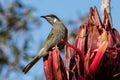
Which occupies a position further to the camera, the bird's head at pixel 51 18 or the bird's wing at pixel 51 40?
the bird's head at pixel 51 18

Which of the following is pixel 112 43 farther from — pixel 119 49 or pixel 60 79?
pixel 60 79

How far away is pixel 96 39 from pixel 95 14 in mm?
180

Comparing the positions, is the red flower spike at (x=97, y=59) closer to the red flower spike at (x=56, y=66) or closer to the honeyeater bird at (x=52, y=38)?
the red flower spike at (x=56, y=66)

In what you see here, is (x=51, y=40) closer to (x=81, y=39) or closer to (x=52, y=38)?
(x=52, y=38)

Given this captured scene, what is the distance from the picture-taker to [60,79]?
2881 mm

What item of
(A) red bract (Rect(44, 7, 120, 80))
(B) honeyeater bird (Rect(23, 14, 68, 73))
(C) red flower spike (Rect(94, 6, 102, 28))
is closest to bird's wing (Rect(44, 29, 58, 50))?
(B) honeyeater bird (Rect(23, 14, 68, 73))

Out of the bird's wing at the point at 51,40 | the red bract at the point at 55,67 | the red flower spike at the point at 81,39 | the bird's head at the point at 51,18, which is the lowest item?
the red bract at the point at 55,67

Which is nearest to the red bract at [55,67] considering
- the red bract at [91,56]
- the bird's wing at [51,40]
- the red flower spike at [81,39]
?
the red bract at [91,56]

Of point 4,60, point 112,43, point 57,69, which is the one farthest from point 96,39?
point 4,60

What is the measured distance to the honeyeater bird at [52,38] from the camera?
3263 mm

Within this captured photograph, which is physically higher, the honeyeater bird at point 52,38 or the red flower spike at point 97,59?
the honeyeater bird at point 52,38

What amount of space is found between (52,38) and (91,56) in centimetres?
67

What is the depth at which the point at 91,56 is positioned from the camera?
2895mm

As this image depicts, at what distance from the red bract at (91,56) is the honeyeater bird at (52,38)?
0.68ft
